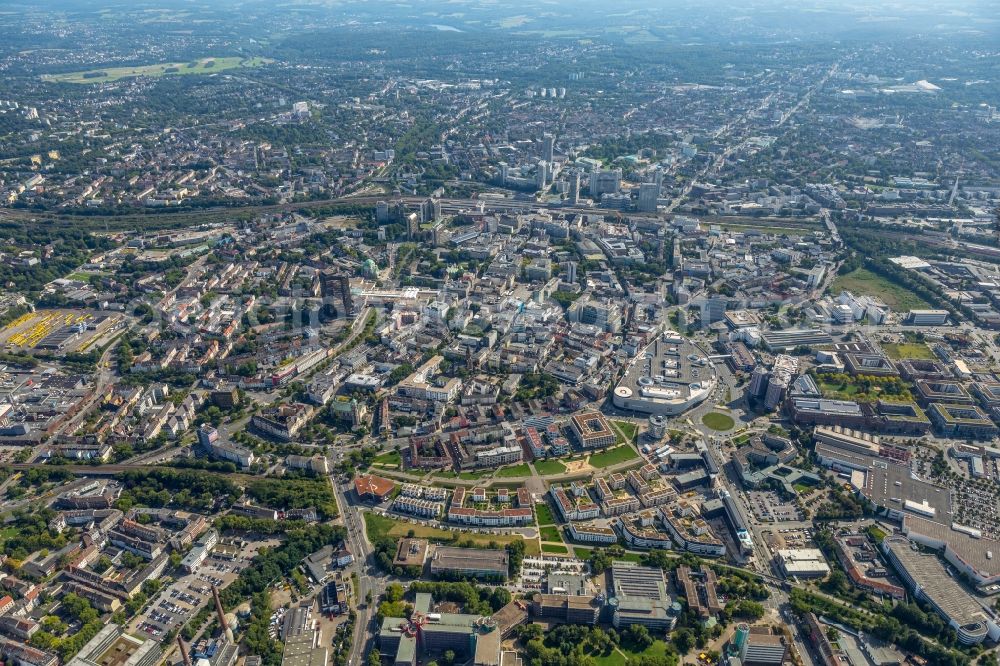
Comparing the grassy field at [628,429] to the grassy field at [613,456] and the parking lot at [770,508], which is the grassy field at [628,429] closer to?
the grassy field at [613,456]

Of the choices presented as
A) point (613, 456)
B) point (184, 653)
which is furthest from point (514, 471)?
point (184, 653)

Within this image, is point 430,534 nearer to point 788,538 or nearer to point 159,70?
point 788,538

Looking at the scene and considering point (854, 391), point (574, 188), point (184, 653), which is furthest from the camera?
point (574, 188)

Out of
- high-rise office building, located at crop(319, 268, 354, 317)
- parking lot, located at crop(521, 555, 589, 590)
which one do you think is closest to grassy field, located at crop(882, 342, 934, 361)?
parking lot, located at crop(521, 555, 589, 590)

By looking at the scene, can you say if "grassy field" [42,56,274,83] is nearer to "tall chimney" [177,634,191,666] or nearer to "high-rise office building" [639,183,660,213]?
"high-rise office building" [639,183,660,213]

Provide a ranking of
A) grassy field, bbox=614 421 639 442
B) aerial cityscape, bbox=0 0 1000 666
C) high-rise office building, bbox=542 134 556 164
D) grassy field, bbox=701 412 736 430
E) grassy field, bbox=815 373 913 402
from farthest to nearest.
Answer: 1. high-rise office building, bbox=542 134 556 164
2. grassy field, bbox=815 373 913 402
3. grassy field, bbox=701 412 736 430
4. grassy field, bbox=614 421 639 442
5. aerial cityscape, bbox=0 0 1000 666

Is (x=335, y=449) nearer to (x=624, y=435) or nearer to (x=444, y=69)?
(x=624, y=435)
